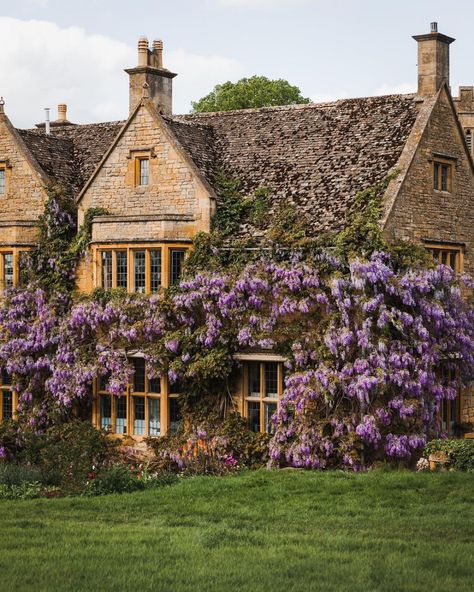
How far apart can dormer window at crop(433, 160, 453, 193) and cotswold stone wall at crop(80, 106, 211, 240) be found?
5784 mm

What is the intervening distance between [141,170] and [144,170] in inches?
3.7

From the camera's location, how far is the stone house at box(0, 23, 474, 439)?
26.3 m

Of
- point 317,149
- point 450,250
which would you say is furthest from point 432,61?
point 450,250

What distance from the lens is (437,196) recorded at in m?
27.4

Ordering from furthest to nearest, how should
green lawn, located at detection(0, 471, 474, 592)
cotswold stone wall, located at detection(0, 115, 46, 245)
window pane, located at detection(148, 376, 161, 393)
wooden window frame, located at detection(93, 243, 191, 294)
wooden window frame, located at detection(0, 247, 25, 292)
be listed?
cotswold stone wall, located at detection(0, 115, 46, 245)
wooden window frame, located at detection(0, 247, 25, 292)
window pane, located at detection(148, 376, 161, 393)
wooden window frame, located at detection(93, 243, 191, 294)
green lawn, located at detection(0, 471, 474, 592)

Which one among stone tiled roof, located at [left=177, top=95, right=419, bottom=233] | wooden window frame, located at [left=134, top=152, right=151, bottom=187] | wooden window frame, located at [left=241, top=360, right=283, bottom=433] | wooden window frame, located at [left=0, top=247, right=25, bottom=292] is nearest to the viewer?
wooden window frame, located at [left=241, top=360, right=283, bottom=433]

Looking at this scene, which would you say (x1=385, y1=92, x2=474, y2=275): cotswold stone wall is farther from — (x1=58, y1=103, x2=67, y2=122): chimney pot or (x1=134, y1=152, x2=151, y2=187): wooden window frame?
(x1=58, y1=103, x2=67, y2=122): chimney pot

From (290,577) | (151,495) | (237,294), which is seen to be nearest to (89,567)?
(290,577)

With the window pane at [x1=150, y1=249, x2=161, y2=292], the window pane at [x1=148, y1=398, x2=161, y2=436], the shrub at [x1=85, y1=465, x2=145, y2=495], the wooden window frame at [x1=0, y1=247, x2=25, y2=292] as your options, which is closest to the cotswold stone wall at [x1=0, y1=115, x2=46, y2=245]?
the wooden window frame at [x1=0, y1=247, x2=25, y2=292]

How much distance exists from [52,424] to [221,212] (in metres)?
7.18

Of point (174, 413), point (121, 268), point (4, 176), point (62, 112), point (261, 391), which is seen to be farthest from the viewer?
point (62, 112)

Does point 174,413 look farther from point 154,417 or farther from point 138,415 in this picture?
point 138,415

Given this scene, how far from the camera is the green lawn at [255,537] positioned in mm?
13594

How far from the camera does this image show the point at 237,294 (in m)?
25.5
